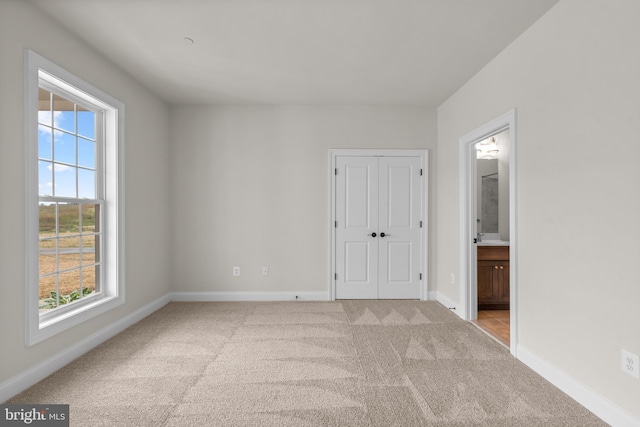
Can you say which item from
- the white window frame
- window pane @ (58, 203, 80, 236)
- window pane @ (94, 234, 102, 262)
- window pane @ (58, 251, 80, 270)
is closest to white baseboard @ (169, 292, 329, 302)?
the white window frame

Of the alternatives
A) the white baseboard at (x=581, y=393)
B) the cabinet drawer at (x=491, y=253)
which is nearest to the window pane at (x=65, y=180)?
the white baseboard at (x=581, y=393)

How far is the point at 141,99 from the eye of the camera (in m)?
3.97

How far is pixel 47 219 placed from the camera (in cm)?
276

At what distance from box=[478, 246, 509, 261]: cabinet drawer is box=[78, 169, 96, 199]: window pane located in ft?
14.4

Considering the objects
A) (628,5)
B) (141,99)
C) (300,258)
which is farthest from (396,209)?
(141,99)

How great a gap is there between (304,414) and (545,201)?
89.5 inches

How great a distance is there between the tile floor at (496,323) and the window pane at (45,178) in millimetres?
4162

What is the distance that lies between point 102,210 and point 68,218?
17.8 inches

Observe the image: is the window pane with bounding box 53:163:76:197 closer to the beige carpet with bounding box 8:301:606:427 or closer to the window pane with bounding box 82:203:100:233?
the window pane with bounding box 82:203:100:233

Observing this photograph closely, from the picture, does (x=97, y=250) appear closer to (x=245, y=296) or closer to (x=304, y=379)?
(x=245, y=296)

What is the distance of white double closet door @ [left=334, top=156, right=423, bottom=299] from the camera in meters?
4.78

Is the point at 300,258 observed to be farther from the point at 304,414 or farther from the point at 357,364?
the point at 304,414

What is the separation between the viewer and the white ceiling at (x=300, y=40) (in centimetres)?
247

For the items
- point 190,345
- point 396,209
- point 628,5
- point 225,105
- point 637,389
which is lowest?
point 190,345
